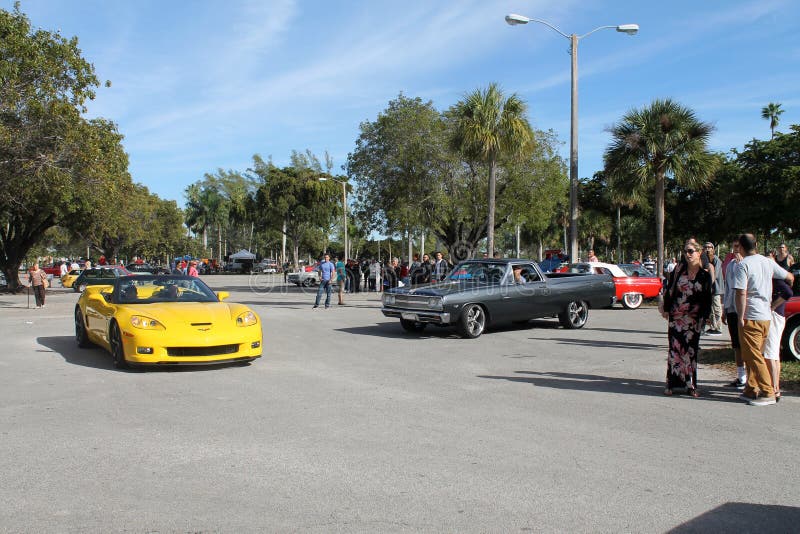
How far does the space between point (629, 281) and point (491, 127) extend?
6.71 m

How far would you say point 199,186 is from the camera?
8631 cm

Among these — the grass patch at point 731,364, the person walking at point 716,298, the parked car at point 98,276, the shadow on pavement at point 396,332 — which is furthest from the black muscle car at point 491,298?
the parked car at point 98,276

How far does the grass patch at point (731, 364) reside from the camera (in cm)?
787

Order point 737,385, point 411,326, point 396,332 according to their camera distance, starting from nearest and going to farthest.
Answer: point 737,385, point 411,326, point 396,332

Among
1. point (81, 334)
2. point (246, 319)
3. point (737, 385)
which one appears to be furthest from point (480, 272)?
point (81, 334)

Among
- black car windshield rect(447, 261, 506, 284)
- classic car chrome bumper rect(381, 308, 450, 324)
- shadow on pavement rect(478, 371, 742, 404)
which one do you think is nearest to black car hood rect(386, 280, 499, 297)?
black car windshield rect(447, 261, 506, 284)

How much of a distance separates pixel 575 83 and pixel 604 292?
800 centimetres

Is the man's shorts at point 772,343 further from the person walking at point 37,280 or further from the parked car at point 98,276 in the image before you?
the parked car at point 98,276

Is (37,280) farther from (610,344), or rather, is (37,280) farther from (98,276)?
(610,344)

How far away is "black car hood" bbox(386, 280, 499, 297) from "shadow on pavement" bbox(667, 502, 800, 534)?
27.6 ft

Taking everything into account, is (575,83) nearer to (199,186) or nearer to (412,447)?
(412,447)

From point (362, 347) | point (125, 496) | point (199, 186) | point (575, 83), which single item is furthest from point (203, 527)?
point (199, 186)

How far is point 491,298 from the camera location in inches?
503

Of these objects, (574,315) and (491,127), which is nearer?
Answer: (574,315)
